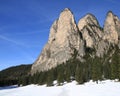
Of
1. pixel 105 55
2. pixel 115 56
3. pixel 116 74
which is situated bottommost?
pixel 116 74

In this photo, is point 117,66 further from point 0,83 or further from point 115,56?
point 0,83

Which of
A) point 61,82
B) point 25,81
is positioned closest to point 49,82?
point 61,82

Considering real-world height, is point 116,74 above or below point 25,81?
below

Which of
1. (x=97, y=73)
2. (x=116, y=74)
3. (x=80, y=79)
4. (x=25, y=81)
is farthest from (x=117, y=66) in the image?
(x=25, y=81)

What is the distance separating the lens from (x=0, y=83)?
193625 millimetres

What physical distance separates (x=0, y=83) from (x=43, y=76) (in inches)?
2342

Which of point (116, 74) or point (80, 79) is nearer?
point (116, 74)

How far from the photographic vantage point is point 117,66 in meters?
82.1

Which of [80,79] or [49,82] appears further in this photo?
[49,82]

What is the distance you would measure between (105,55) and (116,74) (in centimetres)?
11660

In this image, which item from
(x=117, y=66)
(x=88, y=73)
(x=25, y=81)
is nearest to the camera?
(x=117, y=66)

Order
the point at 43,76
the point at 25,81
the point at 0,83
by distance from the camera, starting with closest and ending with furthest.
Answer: the point at 43,76 < the point at 25,81 < the point at 0,83

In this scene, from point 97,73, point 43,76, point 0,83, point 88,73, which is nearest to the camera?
point 97,73

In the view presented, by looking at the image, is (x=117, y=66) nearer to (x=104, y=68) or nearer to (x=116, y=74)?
(x=116, y=74)
